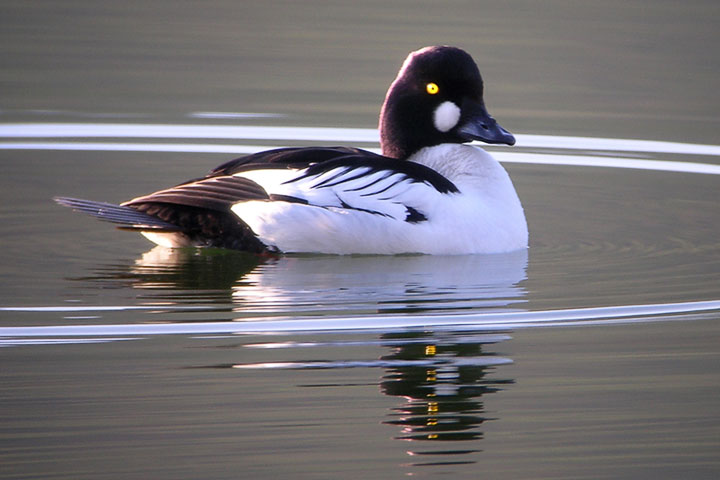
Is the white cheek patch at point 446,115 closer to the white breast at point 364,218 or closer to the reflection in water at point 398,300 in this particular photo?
the white breast at point 364,218

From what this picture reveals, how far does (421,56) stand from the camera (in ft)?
28.6

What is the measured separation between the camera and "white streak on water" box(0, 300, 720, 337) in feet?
21.1

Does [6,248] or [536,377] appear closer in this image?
[536,377]

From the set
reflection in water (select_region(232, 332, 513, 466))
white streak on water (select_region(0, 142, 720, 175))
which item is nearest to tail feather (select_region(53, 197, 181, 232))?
reflection in water (select_region(232, 332, 513, 466))

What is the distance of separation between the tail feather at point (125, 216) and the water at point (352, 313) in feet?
0.67

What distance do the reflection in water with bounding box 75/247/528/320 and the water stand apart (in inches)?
1.1

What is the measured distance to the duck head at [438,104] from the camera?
8680 mm

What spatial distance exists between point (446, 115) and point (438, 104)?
0.28 feet

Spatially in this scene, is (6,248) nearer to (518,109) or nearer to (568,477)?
(568,477)

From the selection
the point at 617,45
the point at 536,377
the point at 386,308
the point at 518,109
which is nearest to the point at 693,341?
the point at 536,377

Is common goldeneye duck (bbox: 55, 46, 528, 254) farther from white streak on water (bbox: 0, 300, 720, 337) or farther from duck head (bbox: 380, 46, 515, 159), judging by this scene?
white streak on water (bbox: 0, 300, 720, 337)

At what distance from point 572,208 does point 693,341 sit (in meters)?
3.38

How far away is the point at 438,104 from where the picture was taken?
28.7 feet

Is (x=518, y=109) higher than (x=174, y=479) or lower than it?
higher
